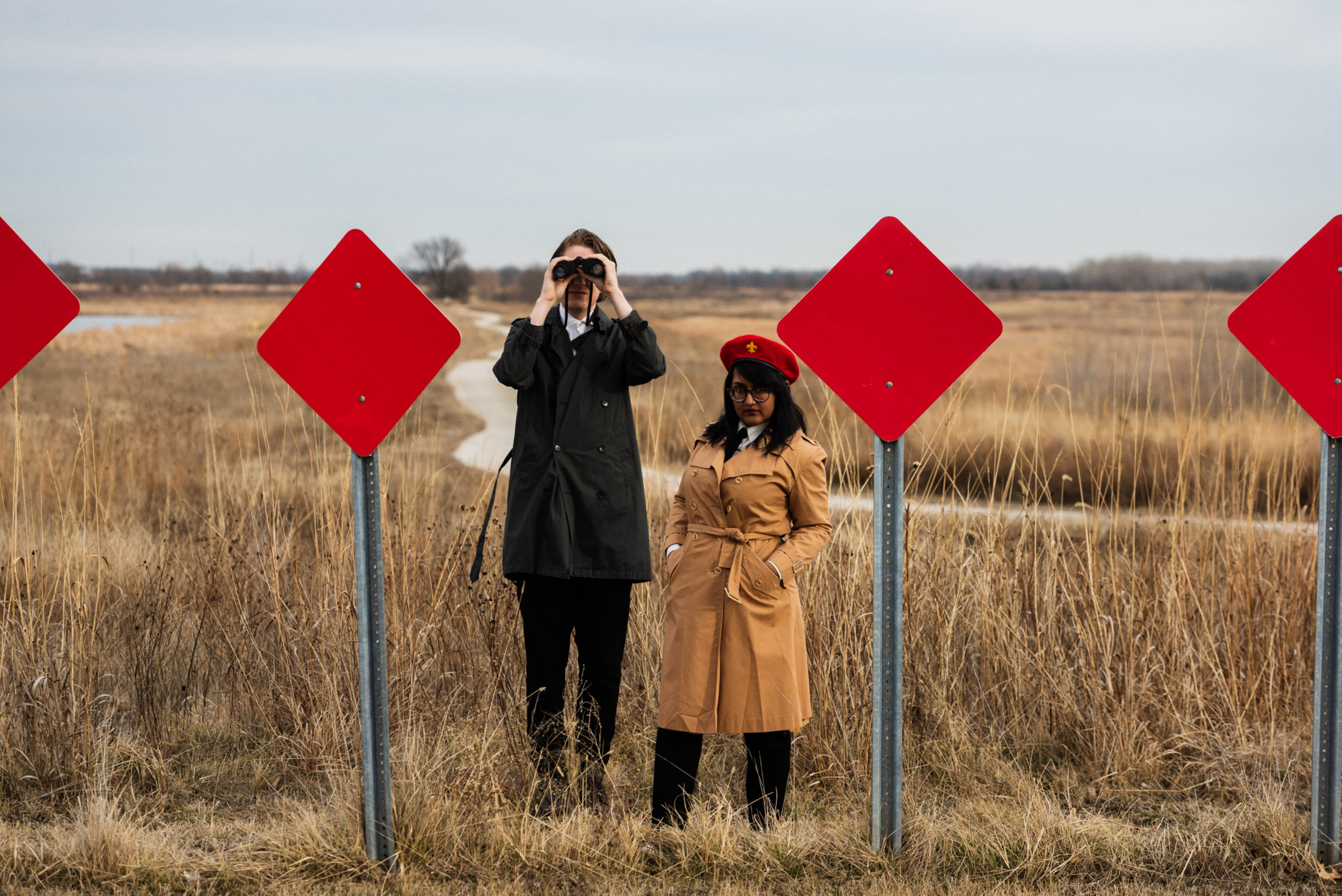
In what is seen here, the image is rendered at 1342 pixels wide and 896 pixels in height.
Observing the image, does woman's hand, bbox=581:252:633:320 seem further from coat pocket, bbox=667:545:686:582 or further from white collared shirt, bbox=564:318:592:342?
coat pocket, bbox=667:545:686:582

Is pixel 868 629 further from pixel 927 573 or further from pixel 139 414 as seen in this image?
pixel 139 414

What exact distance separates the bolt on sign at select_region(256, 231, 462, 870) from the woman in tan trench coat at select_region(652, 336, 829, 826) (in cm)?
84

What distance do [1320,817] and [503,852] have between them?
2.32 meters

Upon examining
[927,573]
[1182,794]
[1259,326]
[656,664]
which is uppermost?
[1259,326]

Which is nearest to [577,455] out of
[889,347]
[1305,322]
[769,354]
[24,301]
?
[769,354]

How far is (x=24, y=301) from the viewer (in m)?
3.16

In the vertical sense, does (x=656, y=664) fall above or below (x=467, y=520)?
below

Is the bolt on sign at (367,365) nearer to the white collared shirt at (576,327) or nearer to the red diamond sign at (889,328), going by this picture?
the white collared shirt at (576,327)

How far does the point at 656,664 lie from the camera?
4395 mm

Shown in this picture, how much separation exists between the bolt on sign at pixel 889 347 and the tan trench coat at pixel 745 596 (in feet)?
0.91

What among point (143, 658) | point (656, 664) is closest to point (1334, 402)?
point (656, 664)

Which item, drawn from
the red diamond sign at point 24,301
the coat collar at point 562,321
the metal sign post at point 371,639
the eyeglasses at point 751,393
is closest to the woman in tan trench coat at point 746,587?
the eyeglasses at point 751,393

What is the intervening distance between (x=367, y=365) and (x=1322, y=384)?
262cm

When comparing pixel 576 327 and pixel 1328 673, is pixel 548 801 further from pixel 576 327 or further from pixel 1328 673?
pixel 1328 673
